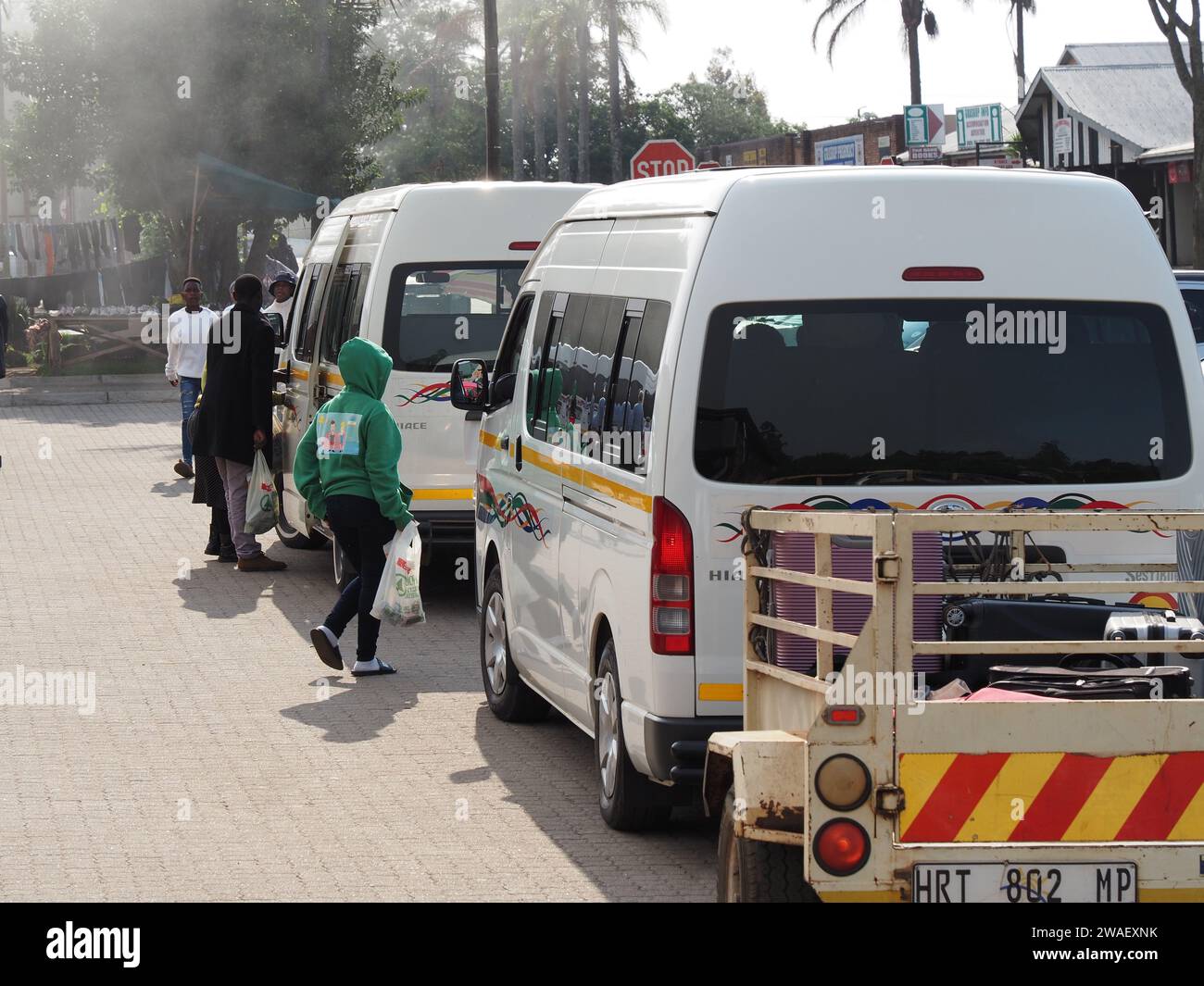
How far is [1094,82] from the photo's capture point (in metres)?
46.6

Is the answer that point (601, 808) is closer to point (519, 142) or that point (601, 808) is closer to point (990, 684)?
point (990, 684)

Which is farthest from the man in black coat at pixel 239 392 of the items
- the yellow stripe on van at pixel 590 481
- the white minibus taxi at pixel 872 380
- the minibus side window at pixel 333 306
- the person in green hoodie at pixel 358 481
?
the white minibus taxi at pixel 872 380

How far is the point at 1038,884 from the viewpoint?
177 inches

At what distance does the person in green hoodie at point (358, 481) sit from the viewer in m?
10.1

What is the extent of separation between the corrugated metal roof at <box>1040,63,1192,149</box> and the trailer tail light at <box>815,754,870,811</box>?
135ft

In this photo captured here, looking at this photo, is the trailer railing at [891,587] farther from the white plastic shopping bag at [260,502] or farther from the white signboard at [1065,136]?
the white signboard at [1065,136]

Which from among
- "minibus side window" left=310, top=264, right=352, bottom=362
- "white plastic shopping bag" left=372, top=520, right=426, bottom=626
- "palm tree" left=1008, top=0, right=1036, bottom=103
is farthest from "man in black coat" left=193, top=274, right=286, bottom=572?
"palm tree" left=1008, top=0, right=1036, bottom=103

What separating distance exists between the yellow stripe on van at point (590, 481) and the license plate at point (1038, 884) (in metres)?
2.12

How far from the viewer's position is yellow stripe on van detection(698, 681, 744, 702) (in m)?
6.32

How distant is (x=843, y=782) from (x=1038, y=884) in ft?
1.70

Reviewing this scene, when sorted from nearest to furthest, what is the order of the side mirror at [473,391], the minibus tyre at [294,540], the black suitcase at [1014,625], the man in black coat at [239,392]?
the black suitcase at [1014,625] < the side mirror at [473,391] < the man in black coat at [239,392] < the minibus tyre at [294,540]
